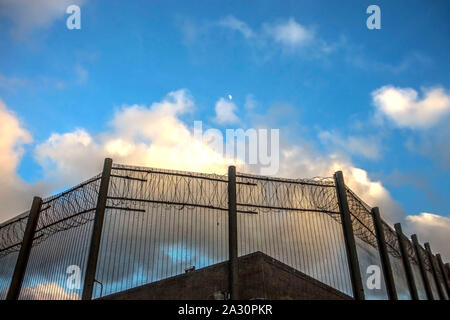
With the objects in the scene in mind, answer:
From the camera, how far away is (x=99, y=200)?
11.4 m

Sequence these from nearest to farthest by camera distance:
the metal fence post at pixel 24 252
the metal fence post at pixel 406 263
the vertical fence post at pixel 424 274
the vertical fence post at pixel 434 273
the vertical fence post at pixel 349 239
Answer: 1. the vertical fence post at pixel 349 239
2. the metal fence post at pixel 24 252
3. the metal fence post at pixel 406 263
4. the vertical fence post at pixel 424 274
5. the vertical fence post at pixel 434 273

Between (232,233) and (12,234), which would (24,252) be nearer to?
(12,234)

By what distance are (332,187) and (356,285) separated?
3542 mm

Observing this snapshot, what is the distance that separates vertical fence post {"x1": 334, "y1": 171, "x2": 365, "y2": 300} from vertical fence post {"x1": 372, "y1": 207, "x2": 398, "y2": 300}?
6.76 feet

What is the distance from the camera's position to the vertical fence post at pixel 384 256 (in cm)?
1318

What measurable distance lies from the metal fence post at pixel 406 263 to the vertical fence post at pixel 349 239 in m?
4.61

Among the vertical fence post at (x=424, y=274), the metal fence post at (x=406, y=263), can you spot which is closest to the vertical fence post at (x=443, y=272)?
the vertical fence post at (x=424, y=274)

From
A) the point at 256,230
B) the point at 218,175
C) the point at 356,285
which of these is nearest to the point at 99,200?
the point at 218,175

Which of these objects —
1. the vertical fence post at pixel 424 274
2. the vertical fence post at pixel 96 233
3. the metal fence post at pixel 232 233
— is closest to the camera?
the vertical fence post at pixel 96 233

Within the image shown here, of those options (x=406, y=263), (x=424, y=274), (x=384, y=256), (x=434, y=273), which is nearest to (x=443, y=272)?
(x=434, y=273)

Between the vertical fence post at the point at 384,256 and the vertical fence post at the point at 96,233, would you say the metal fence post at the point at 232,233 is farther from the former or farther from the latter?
the vertical fence post at the point at 384,256

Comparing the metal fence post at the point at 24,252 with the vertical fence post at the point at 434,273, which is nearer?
the metal fence post at the point at 24,252

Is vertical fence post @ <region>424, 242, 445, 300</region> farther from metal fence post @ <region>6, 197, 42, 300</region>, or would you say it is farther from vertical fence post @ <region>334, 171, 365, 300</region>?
metal fence post @ <region>6, 197, 42, 300</region>
